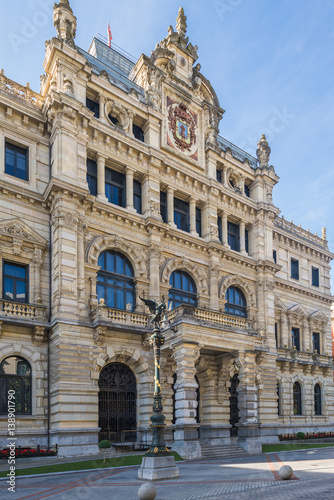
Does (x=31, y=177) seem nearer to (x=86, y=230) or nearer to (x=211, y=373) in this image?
(x=86, y=230)

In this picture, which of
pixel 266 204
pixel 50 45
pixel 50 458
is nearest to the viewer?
pixel 50 458

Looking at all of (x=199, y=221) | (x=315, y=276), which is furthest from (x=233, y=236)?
(x=315, y=276)

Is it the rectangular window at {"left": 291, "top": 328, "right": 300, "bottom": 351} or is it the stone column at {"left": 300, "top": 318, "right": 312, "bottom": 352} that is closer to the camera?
the rectangular window at {"left": 291, "top": 328, "right": 300, "bottom": 351}

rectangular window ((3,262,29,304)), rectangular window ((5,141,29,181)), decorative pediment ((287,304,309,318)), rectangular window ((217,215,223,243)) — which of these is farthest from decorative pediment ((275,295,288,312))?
rectangular window ((5,141,29,181))

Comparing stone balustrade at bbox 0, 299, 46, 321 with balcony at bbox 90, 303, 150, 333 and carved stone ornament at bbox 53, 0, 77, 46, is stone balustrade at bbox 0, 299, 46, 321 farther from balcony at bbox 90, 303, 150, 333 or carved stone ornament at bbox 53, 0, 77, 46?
carved stone ornament at bbox 53, 0, 77, 46

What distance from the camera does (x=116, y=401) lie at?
88.3 feet

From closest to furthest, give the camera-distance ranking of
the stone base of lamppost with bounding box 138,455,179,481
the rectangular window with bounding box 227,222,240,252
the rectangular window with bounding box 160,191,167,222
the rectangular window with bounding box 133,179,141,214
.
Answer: the stone base of lamppost with bounding box 138,455,179,481 < the rectangular window with bounding box 133,179,141,214 < the rectangular window with bounding box 160,191,167,222 < the rectangular window with bounding box 227,222,240,252

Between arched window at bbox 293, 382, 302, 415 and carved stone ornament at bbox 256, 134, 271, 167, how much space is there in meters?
20.8

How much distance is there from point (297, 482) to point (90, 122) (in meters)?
23.0

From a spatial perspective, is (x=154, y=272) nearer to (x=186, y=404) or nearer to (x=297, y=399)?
(x=186, y=404)

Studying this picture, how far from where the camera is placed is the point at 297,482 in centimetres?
1619

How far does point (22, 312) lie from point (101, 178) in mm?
10034

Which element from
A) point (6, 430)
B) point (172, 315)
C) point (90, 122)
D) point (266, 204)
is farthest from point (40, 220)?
point (266, 204)

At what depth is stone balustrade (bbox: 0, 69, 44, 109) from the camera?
90.7ft
